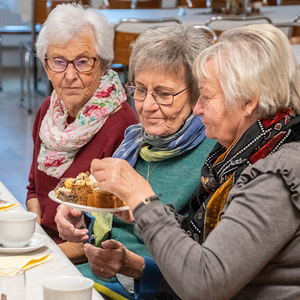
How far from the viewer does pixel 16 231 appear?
1.21 metres

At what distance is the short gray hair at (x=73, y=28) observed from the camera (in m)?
2.00

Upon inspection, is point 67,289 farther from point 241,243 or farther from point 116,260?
point 116,260

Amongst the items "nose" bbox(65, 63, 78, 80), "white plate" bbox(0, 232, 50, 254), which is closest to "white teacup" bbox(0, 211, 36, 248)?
"white plate" bbox(0, 232, 50, 254)

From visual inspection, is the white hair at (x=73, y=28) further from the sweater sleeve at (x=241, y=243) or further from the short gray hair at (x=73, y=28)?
the sweater sleeve at (x=241, y=243)

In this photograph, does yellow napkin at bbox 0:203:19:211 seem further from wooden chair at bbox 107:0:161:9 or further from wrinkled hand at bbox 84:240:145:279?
wooden chair at bbox 107:0:161:9

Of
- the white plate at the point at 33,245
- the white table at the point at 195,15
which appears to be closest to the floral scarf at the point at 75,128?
the white plate at the point at 33,245

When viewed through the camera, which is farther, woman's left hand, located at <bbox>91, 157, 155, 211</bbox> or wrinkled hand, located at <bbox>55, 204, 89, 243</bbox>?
wrinkled hand, located at <bbox>55, 204, 89, 243</bbox>

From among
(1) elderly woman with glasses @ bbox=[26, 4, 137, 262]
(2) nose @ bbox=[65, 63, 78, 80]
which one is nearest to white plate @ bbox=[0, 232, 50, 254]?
(1) elderly woman with glasses @ bbox=[26, 4, 137, 262]

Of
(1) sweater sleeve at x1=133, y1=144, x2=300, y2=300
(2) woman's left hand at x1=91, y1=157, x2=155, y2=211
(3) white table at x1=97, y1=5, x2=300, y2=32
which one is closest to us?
(1) sweater sleeve at x1=133, y1=144, x2=300, y2=300

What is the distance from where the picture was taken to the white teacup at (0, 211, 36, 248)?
120cm

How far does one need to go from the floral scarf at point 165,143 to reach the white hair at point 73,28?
1.74 ft

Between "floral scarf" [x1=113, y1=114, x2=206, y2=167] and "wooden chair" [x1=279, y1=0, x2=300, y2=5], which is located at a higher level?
"wooden chair" [x1=279, y1=0, x2=300, y2=5]

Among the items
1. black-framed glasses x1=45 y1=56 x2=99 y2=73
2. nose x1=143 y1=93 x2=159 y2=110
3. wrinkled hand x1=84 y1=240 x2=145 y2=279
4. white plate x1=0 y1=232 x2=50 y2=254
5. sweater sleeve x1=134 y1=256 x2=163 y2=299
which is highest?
black-framed glasses x1=45 y1=56 x2=99 y2=73

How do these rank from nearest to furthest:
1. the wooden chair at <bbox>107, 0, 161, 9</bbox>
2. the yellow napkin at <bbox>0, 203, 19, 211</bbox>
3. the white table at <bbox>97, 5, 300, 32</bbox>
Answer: the yellow napkin at <bbox>0, 203, 19, 211</bbox>
the white table at <bbox>97, 5, 300, 32</bbox>
the wooden chair at <bbox>107, 0, 161, 9</bbox>
